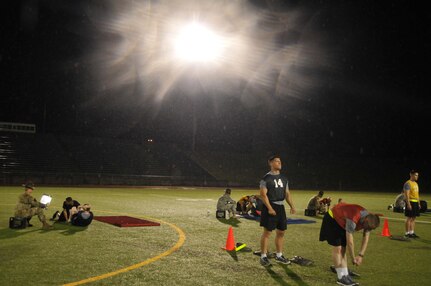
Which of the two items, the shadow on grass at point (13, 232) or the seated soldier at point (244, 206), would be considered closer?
the shadow on grass at point (13, 232)

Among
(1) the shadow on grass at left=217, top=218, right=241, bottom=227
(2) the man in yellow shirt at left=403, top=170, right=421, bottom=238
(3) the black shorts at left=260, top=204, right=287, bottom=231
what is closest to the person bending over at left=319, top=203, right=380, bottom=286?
(3) the black shorts at left=260, top=204, right=287, bottom=231

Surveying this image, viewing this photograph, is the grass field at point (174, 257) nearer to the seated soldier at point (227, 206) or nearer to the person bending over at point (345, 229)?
the person bending over at point (345, 229)

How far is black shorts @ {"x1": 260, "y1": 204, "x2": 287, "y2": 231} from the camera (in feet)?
27.2

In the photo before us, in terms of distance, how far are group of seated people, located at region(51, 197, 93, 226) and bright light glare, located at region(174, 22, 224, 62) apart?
34.7 meters

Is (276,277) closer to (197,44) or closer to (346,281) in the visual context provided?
(346,281)

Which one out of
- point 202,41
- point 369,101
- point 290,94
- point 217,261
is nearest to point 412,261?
point 217,261

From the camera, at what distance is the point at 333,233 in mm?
6887

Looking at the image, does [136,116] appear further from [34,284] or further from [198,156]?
[34,284]

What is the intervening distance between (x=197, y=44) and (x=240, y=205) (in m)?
33.1

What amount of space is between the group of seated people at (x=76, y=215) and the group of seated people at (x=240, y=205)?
526 centimetres

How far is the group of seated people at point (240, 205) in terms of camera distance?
625 inches

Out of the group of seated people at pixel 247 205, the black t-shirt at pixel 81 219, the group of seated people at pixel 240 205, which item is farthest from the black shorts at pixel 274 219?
the group of seated people at pixel 240 205

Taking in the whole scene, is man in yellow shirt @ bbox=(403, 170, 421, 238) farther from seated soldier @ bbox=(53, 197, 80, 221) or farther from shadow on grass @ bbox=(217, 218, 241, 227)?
seated soldier @ bbox=(53, 197, 80, 221)

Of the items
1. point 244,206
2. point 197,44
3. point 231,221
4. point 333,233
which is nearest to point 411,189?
point 231,221
